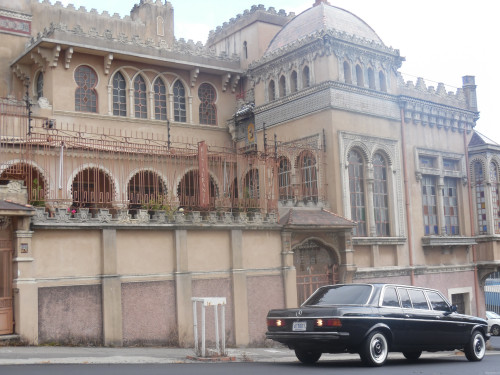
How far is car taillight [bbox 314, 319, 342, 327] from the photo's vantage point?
10.8m

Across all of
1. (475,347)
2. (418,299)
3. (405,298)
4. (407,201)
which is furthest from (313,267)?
(405,298)

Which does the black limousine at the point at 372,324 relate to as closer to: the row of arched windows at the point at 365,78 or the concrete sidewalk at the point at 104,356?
the concrete sidewalk at the point at 104,356

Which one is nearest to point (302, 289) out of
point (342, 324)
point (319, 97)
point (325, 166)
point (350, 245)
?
point (350, 245)

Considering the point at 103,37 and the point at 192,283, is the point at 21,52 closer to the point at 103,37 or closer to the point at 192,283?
the point at 103,37

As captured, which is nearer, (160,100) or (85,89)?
(85,89)

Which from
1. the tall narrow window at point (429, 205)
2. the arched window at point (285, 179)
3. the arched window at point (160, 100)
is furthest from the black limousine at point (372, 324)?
the arched window at point (160, 100)

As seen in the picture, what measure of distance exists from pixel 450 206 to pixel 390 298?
14.1m

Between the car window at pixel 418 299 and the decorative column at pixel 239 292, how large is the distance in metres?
5.86

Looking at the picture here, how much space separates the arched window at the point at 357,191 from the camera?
69.8ft

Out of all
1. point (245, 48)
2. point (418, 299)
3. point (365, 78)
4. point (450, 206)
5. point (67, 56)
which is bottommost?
point (418, 299)

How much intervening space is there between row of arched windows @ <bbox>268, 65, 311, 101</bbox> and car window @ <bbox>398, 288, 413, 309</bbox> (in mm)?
10666

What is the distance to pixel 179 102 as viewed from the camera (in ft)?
79.7

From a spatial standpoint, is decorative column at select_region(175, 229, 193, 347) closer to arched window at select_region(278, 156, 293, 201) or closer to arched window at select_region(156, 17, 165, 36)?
arched window at select_region(278, 156, 293, 201)

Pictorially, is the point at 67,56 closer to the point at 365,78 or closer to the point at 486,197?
the point at 365,78
